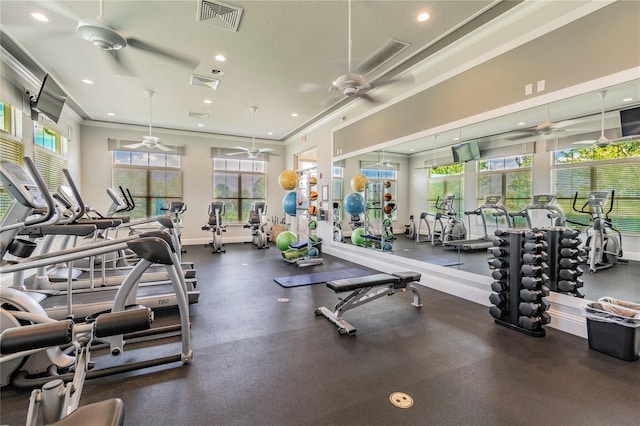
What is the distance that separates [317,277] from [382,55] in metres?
3.71

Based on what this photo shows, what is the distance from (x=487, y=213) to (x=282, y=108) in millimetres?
4833

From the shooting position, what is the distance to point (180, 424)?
1722 mm

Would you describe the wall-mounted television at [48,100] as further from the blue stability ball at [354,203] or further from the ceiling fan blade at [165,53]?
the blue stability ball at [354,203]

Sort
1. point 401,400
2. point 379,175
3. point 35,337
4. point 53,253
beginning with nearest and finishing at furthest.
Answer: point 35,337 < point 53,253 < point 401,400 < point 379,175

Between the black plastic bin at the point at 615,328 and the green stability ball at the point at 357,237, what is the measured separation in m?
4.16

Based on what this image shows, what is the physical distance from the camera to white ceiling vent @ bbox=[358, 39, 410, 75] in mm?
4067

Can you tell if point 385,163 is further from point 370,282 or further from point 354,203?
point 370,282

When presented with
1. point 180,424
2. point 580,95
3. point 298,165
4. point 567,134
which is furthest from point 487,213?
point 298,165

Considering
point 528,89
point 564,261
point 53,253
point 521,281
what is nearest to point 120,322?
point 53,253

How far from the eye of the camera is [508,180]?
4.23 metres

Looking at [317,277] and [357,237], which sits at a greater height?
[357,237]

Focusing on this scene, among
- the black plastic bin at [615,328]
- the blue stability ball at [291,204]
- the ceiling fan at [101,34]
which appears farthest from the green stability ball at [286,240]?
the black plastic bin at [615,328]

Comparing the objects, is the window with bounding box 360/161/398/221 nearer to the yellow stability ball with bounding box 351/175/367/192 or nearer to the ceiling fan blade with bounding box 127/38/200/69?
the yellow stability ball with bounding box 351/175/367/192

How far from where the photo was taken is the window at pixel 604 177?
3.44 meters
